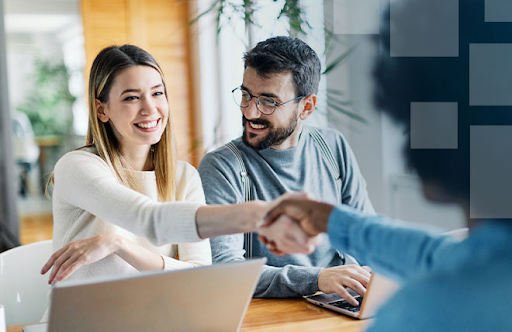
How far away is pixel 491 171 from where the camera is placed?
1.57 ft

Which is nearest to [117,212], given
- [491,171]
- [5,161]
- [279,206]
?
[279,206]

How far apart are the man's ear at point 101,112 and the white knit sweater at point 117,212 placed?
112 mm

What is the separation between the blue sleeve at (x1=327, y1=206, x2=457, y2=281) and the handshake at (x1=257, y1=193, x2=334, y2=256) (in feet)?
0.30

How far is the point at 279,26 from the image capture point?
2.56 metres

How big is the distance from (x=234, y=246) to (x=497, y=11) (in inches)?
51.7

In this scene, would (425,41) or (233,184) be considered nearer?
(425,41)

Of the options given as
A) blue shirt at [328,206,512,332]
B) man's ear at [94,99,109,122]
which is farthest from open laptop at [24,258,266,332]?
man's ear at [94,99,109,122]

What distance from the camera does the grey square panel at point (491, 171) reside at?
475mm

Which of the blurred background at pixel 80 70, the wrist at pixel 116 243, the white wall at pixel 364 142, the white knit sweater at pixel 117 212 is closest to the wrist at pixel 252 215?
the white knit sweater at pixel 117 212

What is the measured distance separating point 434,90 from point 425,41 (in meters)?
0.05

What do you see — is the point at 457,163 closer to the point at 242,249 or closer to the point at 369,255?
the point at 369,255

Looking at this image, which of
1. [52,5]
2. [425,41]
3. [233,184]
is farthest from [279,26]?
[52,5]

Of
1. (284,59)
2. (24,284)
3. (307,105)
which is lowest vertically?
(24,284)

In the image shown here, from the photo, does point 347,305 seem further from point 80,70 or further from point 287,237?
point 80,70
